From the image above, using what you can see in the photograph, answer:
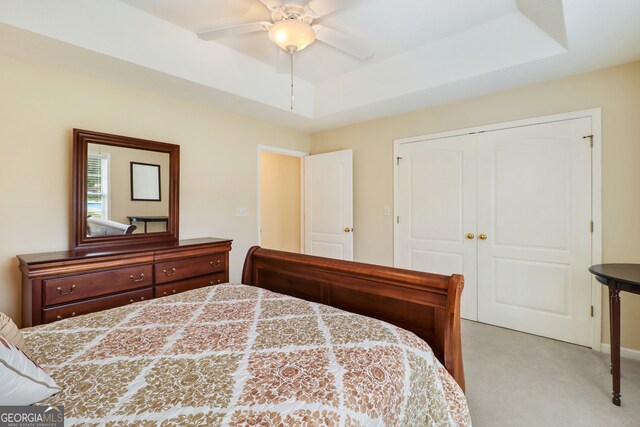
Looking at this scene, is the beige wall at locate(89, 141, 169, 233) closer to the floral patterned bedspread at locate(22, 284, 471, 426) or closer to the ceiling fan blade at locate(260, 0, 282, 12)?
the floral patterned bedspread at locate(22, 284, 471, 426)

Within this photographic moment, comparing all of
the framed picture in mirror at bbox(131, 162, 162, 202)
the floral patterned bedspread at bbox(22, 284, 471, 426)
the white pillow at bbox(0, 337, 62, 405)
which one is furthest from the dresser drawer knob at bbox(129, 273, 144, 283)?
the white pillow at bbox(0, 337, 62, 405)

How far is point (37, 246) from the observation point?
2350 mm

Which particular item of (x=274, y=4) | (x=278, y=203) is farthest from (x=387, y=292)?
(x=278, y=203)

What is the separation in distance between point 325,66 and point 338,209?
5.77ft

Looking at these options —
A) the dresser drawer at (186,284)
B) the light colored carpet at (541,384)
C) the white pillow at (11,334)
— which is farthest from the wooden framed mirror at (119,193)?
the light colored carpet at (541,384)

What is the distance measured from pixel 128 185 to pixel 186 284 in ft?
3.43

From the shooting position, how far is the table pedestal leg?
188 cm

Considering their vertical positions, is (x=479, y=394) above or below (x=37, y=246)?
below

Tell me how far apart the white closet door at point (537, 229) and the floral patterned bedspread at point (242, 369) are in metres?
2.04

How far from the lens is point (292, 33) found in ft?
6.48

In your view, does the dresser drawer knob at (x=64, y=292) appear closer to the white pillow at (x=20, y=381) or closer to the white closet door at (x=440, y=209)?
the white pillow at (x=20, y=381)

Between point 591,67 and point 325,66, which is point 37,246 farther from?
point 591,67

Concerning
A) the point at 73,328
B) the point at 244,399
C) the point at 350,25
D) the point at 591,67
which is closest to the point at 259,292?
the point at 73,328

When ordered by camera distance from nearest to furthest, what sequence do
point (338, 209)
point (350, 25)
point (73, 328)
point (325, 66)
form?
point (73, 328) → point (350, 25) → point (325, 66) → point (338, 209)
